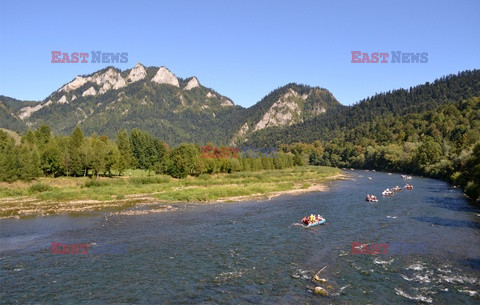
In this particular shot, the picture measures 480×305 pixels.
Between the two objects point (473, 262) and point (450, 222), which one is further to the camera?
point (450, 222)

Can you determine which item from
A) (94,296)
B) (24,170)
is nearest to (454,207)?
(94,296)

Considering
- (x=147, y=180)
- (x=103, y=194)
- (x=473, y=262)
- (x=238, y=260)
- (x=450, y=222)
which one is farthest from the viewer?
(x=147, y=180)

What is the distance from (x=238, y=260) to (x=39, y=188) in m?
67.9

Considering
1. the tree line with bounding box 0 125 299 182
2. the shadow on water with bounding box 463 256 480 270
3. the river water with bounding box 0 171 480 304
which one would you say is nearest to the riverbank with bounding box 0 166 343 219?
the tree line with bounding box 0 125 299 182

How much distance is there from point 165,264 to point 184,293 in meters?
7.76

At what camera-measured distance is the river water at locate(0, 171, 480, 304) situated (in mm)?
28766

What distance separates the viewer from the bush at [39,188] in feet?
273

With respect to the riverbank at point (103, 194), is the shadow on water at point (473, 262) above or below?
below

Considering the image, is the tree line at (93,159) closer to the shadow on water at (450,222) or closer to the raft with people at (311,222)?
the raft with people at (311,222)

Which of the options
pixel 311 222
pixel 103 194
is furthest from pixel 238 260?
pixel 103 194

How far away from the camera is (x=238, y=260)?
37531 millimetres

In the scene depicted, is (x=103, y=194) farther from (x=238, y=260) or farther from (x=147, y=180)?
(x=238, y=260)

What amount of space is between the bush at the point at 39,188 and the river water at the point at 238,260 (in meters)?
30.5

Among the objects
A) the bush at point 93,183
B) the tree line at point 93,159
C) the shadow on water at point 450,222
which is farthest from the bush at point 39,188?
the shadow on water at point 450,222
